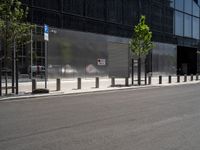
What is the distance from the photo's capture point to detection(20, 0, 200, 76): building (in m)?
38.7

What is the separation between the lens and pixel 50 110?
48.6 feet

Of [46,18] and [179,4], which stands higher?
[179,4]

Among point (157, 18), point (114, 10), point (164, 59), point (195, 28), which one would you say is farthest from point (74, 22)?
point (195, 28)

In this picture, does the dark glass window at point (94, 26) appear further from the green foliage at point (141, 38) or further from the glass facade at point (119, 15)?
the green foliage at point (141, 38)

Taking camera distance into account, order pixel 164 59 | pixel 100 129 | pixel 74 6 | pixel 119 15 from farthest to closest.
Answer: pixel 164 59 → pixel 119 15 → pixel 74 6 → pixel 100 129

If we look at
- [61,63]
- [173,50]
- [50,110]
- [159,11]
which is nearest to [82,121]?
[50,110]

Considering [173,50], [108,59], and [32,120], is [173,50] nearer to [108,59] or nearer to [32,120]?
[108,59]

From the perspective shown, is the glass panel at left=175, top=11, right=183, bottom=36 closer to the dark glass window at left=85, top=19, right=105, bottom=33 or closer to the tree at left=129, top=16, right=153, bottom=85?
the dark glass window at left=85, top=19, right=105, bottom=33

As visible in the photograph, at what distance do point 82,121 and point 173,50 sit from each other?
53.2 meters

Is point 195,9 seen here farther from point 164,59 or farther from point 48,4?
point 48,4

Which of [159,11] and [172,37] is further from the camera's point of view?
[172,37]

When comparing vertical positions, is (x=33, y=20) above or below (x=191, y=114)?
above

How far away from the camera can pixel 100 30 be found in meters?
46.1

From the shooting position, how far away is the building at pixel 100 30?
3869 centimetres
